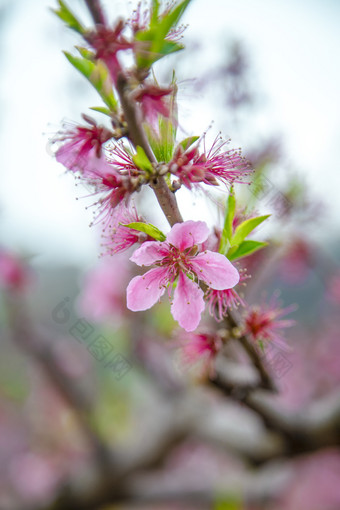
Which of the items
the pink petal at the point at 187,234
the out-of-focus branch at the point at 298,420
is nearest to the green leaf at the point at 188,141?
the pink petal at the point at 187,234

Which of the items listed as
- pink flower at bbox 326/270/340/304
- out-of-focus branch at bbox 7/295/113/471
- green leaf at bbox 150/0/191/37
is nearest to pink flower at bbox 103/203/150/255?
green leaf at bbox 150/0/191/37

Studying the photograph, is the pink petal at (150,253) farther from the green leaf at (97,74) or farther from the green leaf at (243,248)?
the green leaf at (97,74)

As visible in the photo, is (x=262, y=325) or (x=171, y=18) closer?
(x=171, y=18)

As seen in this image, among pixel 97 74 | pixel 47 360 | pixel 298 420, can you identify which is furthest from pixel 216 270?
pixel 47 360

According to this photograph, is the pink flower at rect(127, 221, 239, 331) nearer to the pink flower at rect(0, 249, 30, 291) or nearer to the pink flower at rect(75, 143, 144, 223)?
the pink flower at rect(75, 143, 144, 223)

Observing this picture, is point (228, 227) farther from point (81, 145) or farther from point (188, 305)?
point (81, 145)

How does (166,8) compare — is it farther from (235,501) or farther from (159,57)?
(235,501)

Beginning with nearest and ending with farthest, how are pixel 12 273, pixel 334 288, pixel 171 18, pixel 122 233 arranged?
pixel 171 18 → pixel 122 233 → pixel 334 288 → pixel 12 273
